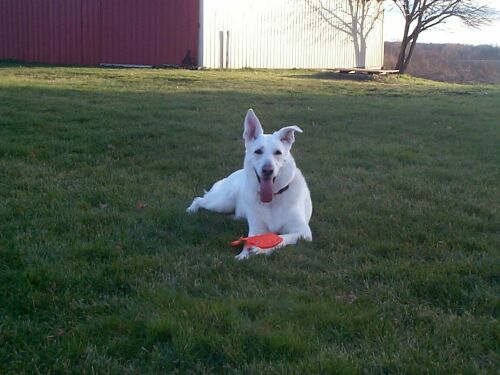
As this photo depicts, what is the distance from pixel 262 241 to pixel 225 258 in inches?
18.4

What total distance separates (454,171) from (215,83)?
11207mm

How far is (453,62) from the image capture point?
39.2 metres

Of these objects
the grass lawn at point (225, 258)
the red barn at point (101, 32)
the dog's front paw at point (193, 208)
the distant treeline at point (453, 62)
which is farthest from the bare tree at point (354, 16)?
the dog's front paw at point (193, 208)

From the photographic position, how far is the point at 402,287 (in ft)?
14.0

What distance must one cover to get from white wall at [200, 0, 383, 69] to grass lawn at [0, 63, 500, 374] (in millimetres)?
16249

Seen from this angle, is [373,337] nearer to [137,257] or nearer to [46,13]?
[137,257]

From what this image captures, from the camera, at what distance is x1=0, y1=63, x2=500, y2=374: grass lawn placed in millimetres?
3367

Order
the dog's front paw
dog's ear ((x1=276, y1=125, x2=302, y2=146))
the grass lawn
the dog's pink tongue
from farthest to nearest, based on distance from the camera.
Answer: the dog's front paw
dog's ear ((x1=276, y1=125, x2=302, y2=146))
the dog's pink tongue
the grass lawn

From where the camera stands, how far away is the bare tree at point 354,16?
108ft

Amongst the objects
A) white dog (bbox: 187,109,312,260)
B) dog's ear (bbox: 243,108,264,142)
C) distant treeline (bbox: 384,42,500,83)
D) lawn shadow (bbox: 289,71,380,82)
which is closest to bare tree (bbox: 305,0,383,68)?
distant treeline (bbox: 384,42,500,83)

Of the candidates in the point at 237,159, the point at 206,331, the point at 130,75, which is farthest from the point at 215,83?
the point at 206,331

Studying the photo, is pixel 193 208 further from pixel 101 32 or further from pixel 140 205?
pixel 101 32

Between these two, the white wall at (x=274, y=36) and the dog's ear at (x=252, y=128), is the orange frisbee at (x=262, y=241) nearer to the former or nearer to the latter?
the dog's ear at (x=252, y=128)

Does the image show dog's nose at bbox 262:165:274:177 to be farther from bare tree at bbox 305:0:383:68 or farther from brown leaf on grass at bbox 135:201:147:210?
bare tree at bbox 305:0:383:68
